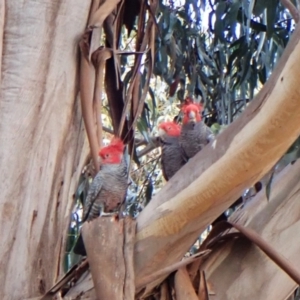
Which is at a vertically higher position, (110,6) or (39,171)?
(110,6)

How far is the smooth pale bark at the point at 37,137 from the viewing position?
106cm

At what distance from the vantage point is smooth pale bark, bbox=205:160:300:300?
3.55 ft

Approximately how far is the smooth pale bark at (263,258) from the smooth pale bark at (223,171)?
4.7 inches

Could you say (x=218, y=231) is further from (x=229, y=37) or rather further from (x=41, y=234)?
(x=229, y=37)

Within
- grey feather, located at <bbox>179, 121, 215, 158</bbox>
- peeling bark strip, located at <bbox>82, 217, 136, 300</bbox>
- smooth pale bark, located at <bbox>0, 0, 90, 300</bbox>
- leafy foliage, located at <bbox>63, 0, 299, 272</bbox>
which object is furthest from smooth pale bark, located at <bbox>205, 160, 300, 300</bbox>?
leafy foliage, located at <bbox>63, 0, 299, 272</bbox>

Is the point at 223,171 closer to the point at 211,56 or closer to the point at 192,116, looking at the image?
the point at 192,116

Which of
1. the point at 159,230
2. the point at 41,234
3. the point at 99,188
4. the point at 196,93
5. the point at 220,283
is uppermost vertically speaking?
the point at 196,93

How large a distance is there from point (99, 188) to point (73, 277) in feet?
1.58

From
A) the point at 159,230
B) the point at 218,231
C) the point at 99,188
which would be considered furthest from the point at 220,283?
the point at 99,188

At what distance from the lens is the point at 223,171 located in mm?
891

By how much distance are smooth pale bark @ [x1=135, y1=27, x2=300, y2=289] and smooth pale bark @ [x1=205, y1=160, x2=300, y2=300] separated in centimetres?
12

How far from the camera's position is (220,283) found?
A: 3.58ft

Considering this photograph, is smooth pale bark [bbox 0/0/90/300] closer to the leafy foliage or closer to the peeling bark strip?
the peeling bark strip

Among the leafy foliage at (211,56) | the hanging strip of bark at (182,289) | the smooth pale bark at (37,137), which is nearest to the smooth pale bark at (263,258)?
the hanging strip of bark at (182,289)
